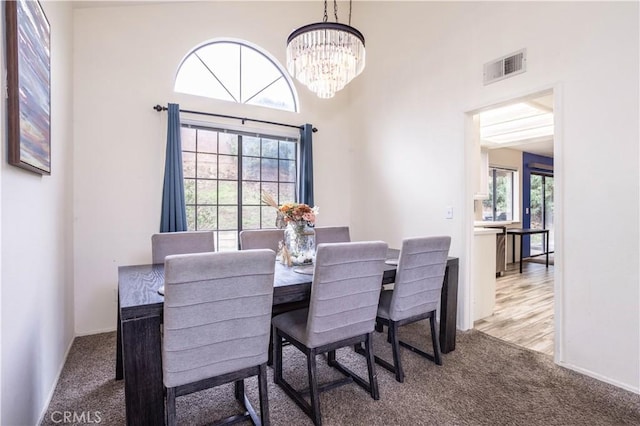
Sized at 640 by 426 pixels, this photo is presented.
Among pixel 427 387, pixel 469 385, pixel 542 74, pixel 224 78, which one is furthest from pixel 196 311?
pixel 224 78

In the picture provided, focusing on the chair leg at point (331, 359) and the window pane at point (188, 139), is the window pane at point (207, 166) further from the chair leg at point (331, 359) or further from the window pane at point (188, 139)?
the chair leg at point (331, 359)

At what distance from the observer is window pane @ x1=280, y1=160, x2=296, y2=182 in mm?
4172

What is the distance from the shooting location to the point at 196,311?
1365 mm

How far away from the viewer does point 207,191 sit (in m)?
3.68

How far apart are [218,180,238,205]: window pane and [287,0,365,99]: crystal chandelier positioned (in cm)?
171

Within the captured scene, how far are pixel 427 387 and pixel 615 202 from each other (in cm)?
175

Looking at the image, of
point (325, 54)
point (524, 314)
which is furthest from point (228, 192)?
point (524, 314)

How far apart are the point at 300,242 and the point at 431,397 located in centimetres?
133

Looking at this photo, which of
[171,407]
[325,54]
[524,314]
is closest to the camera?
[171,407]

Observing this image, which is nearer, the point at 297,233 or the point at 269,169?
the point at 297,233

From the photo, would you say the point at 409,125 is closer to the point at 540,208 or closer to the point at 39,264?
the point at 39,264

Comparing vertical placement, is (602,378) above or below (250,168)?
below

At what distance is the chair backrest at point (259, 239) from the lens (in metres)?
2.77

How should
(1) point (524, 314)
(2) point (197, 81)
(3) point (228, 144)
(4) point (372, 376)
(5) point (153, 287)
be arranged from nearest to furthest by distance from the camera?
(5) point (153, 287), (4) point (372, 376), (1) point (524, 314), (2) point (197, 81), (3) point (228, 144)
